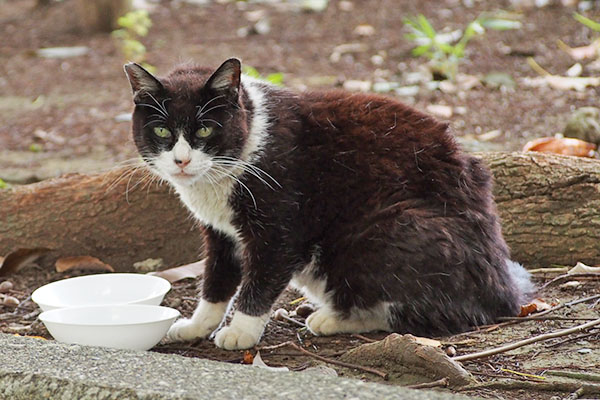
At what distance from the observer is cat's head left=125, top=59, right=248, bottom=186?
3.35 meters

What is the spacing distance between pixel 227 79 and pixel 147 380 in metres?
1.31

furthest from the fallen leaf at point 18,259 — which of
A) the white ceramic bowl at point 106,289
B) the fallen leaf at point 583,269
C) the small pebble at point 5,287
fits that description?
the fallen leaf at point 583,269

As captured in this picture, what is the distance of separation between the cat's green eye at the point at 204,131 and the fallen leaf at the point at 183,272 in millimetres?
1033

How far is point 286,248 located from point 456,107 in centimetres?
304

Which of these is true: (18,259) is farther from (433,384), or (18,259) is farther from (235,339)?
(433,384)

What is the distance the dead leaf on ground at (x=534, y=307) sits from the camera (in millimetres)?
3539

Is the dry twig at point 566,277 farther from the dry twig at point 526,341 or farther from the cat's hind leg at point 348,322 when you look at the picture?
the cat's hind leg at point 348,322

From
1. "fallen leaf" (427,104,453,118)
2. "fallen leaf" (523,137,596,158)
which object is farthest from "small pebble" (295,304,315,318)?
"fallen leaf" (427,104,453,118)

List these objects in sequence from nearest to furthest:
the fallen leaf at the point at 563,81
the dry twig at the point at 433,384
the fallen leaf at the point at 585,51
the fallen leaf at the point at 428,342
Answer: the dry twig at the point at 433,384 → the fallen leaf at the point at 428,342 → the fallen leaf at the point at 563,81 → the fallen leaf at the point at 585,51

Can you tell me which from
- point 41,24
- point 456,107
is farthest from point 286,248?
point 41,24

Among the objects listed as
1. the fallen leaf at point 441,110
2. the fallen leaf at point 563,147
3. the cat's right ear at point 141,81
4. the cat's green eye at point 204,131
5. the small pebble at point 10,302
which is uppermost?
the cat's right ear at point 141,81

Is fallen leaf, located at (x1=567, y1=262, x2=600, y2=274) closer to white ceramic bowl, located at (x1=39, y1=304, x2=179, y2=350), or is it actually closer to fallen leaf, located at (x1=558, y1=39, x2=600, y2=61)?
white ceramic bowl, located at (x1=39, y1=304, x2=179, y2=350)

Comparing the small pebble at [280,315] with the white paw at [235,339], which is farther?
the small pebble at [280,315]

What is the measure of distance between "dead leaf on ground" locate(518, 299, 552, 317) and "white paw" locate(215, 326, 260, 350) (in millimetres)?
1056
